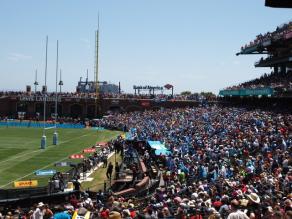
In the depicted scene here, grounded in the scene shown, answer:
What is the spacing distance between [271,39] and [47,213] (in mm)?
43029

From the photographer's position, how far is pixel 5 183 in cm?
2781

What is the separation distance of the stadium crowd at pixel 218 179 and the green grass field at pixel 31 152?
25.8ft

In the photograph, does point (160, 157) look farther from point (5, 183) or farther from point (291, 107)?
point (291, 107)

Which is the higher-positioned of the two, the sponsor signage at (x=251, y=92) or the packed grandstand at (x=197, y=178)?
the sponsor signage at (x=251, y=92)

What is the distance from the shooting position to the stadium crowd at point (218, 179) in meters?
11.0

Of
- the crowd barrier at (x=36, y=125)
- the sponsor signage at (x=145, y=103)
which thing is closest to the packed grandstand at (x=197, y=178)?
the crowd barrier at (x=36, y=125)

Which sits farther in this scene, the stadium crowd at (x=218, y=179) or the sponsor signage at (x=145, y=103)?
the sponsor signage at (x=145, y=103)

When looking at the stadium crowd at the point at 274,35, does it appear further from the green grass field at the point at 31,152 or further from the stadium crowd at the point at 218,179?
the green grass field at the point at 31,152


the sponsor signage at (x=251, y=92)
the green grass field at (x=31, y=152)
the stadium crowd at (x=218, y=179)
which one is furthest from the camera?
the sponsor signage at (x=251, y=92)

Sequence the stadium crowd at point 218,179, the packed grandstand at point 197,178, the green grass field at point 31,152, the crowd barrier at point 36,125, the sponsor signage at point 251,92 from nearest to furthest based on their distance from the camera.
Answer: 1. the stadium crowd at point 218,179
2. the packed grandstand at point 197,178
3. the green grass field at point 31,152
4. the sponsor signage at point 251,92
5. the crowd barrier at point 36,125

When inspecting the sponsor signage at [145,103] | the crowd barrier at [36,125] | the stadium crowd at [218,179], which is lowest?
the crowd barrier at [36,125]

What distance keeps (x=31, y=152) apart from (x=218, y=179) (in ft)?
86.7

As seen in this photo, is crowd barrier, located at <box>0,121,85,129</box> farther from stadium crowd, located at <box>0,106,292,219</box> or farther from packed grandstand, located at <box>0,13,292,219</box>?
stadium crowd, located at <box>0,106,292,219</box>

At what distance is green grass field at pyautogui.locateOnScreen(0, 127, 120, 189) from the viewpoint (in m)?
30.5
